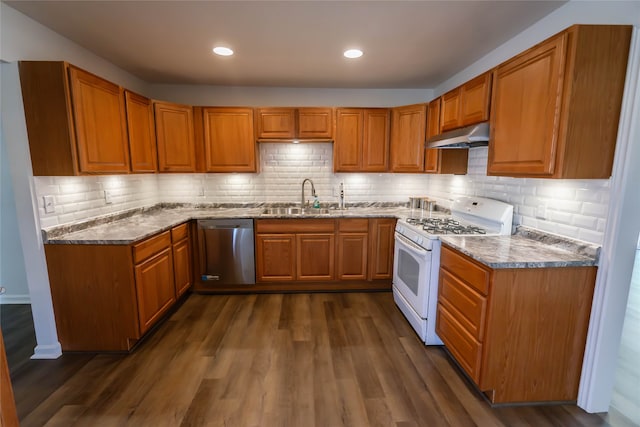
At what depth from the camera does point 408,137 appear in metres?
3.44

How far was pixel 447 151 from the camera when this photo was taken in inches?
120

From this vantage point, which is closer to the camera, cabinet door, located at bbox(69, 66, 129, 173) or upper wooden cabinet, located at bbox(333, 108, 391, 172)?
cabinet door, located at bbox(69, 66, 129, 173)

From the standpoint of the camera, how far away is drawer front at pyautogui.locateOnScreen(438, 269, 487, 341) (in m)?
1.77

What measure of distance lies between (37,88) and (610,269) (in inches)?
149

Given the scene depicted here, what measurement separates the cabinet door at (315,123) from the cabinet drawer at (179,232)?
1684 millimetres

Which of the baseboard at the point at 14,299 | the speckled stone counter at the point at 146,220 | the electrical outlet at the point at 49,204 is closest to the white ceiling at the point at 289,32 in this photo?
the electrical outlet at the point at 49,204

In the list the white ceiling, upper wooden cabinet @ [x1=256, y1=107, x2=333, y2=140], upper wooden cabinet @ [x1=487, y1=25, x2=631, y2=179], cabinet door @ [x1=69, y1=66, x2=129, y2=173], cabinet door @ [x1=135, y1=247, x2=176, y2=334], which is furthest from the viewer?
upper wooden cabinet @ [x1=256, y1=107, x2=333, y2=140]

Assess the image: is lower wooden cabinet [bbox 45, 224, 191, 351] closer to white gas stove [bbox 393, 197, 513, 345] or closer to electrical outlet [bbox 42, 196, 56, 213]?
electrical outlet [bbox 42, 196, 56, 213]

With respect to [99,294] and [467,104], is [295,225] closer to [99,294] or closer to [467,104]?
[99,294]

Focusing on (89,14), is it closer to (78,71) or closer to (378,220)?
(78,71)

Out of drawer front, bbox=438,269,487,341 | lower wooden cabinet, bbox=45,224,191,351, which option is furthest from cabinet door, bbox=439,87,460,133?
lower wooden cabinet, bbox=45,224,191,351

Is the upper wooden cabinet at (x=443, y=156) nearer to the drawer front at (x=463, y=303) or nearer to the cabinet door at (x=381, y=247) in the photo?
the cabinet door at (x=381, y=247)

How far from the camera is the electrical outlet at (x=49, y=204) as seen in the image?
6.97 feet

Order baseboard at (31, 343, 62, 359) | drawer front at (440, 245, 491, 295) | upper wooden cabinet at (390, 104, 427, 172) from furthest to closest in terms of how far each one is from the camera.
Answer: upper wooden cabinet at (390, 104, 427, 172)
baseboard at (31, 343, 62, 359)
drawer front at (440, 245, 491, 295)
